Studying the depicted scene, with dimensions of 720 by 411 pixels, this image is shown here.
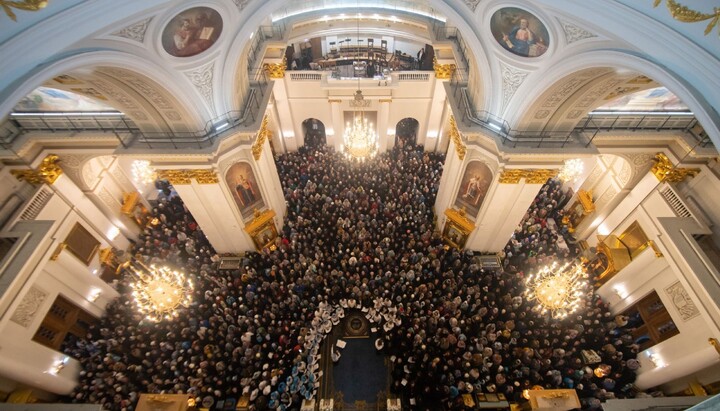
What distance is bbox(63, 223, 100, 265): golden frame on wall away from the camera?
1041cm

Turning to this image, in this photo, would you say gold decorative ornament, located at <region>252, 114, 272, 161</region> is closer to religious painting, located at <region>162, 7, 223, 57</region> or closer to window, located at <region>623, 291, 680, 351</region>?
religious painting, located at <region>162, 7, 223, 57</region>

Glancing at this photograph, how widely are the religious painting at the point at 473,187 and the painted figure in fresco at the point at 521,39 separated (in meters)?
3.39

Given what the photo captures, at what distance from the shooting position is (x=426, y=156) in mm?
16000

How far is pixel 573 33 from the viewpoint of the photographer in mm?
6758

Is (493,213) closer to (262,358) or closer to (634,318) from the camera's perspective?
(634,318)

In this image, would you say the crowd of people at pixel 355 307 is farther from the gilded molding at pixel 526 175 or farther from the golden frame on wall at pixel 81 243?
the gilded molding at pixel 526 175

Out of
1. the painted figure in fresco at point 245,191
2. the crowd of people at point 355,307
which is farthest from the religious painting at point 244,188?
the crowd of people at point 355,307

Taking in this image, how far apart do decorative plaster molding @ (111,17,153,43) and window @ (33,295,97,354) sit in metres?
7.77

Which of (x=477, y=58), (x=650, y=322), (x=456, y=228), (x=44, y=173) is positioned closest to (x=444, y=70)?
(x=477, y=58)

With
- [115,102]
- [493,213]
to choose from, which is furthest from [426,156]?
[115,102]

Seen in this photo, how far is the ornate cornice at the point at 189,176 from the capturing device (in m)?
9.66

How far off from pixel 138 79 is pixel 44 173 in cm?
428

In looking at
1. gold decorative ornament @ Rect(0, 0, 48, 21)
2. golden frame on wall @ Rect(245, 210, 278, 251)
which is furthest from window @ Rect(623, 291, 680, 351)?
gold decorative ornament @ Rect(0, 0, 48, 21)

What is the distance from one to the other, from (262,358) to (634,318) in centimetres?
1105
